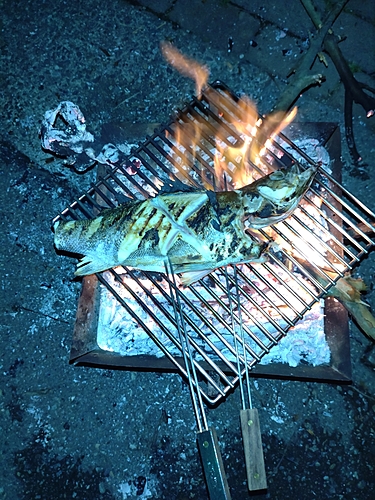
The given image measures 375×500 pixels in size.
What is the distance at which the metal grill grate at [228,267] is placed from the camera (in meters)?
3.03

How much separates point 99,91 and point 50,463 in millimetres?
3109

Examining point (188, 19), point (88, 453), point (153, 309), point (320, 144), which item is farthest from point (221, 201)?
point (188, 19)

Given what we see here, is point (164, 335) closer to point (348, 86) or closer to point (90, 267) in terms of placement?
point (90, 267)

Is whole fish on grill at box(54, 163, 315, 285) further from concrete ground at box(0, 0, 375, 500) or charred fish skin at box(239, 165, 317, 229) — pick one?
concrete ground at box(0, 0, 375, 500)

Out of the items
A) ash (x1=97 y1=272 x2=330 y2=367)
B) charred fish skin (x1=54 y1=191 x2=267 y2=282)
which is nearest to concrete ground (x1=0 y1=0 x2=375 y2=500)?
ash (x1=97 y1=272 x2=330 y2=367)

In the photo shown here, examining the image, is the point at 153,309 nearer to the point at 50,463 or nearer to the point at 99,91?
the point at 50,463

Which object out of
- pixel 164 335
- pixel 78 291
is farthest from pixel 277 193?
pixel 78 291

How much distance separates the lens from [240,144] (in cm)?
353

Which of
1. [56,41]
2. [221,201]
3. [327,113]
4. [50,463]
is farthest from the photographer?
[56,41]

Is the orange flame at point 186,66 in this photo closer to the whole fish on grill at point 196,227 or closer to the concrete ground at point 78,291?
the concrete ground at point 78,291

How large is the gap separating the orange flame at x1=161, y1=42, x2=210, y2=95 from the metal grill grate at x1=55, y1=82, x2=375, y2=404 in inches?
19.3

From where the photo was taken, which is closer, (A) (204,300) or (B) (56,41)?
(A) (204,300)

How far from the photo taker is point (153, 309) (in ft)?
11.0

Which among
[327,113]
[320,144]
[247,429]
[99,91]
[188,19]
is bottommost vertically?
[247,429]
